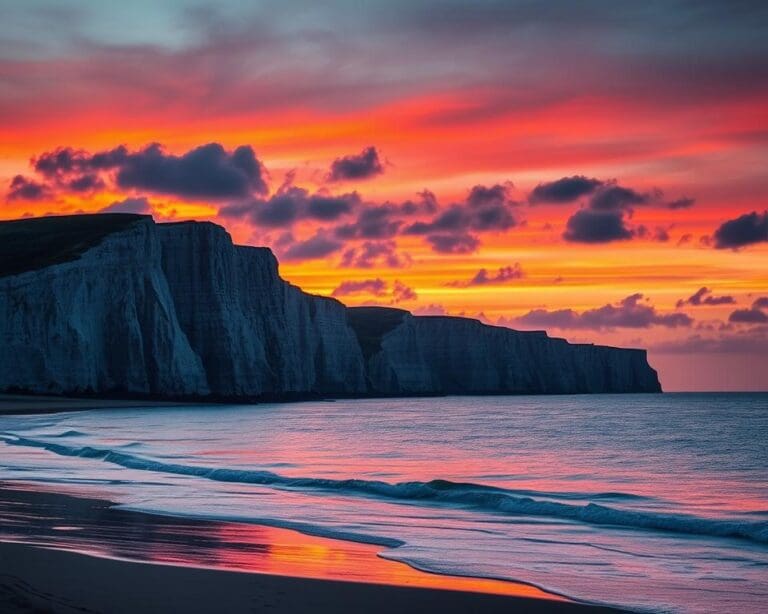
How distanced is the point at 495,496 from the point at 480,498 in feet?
1.10

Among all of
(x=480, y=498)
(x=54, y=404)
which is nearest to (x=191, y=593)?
(x=480, y=498)

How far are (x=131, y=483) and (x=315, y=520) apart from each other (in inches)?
294

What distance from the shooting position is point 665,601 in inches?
378

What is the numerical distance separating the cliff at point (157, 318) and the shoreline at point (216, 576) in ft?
226

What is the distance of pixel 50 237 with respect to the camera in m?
97.0

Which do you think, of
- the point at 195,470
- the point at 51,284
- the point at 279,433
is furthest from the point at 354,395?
the point at 195,470

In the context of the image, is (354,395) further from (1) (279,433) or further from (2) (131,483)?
(2) (131,483)

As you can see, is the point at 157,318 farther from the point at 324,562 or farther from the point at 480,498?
the point at 324,562

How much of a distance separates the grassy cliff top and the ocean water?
149ft

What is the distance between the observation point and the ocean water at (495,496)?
444 inches

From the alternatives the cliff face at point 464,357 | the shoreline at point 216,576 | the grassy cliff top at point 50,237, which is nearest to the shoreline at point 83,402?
the grassy cliff top at point 50,237

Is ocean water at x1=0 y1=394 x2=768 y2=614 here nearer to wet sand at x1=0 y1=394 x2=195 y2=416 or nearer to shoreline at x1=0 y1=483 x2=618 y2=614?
shoreline at x1=0 y1=483 x2=618 y2=614

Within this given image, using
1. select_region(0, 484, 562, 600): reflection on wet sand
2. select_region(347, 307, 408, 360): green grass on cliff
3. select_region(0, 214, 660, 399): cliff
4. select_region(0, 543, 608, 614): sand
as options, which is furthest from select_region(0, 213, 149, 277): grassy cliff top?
select_region(0, 543, 608, 614): sand

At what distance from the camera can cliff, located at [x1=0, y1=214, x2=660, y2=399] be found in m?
79.4
